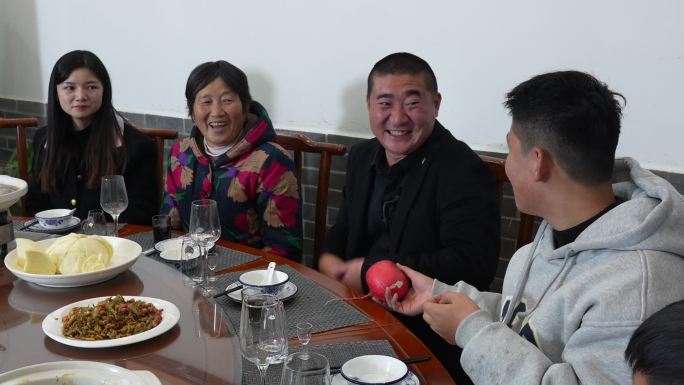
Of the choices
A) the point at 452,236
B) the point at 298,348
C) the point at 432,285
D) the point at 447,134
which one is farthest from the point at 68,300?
the point at 447,134

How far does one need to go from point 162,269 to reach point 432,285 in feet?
2.17

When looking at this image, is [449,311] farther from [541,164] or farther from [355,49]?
[355,49]

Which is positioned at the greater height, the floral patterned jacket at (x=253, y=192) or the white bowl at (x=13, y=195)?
the white bowl at (x=13, y=195)

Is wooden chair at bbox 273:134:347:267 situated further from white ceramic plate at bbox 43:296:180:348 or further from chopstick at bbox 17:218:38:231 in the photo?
white ceramic plate at bbox 43:296:180:348

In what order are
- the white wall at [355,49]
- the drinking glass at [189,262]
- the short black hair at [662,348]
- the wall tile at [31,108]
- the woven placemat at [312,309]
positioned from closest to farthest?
the short black hair at [662,348] < the woven placemat at [312,309] < the drinking glass at [189,262] < the white wall at [355,49] < the wall tile at [31,108]

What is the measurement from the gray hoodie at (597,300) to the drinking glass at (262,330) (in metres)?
0.38

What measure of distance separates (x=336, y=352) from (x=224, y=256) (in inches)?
26.9

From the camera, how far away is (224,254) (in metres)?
1.91

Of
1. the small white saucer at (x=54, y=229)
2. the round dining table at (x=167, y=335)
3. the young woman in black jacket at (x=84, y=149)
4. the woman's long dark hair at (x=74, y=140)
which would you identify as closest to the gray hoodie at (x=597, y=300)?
the round dining table at (x=167, y=335)

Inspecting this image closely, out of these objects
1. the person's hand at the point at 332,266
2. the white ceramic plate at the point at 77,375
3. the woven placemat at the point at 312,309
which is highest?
the white ceramic plate at the point at 77,375

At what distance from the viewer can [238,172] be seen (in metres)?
2.46

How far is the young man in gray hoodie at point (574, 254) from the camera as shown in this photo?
1122mm

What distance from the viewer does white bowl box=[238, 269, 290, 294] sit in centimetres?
153

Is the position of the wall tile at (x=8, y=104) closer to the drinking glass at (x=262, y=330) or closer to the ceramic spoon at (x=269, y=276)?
the ceramic spoon at (x=269, y=276)
